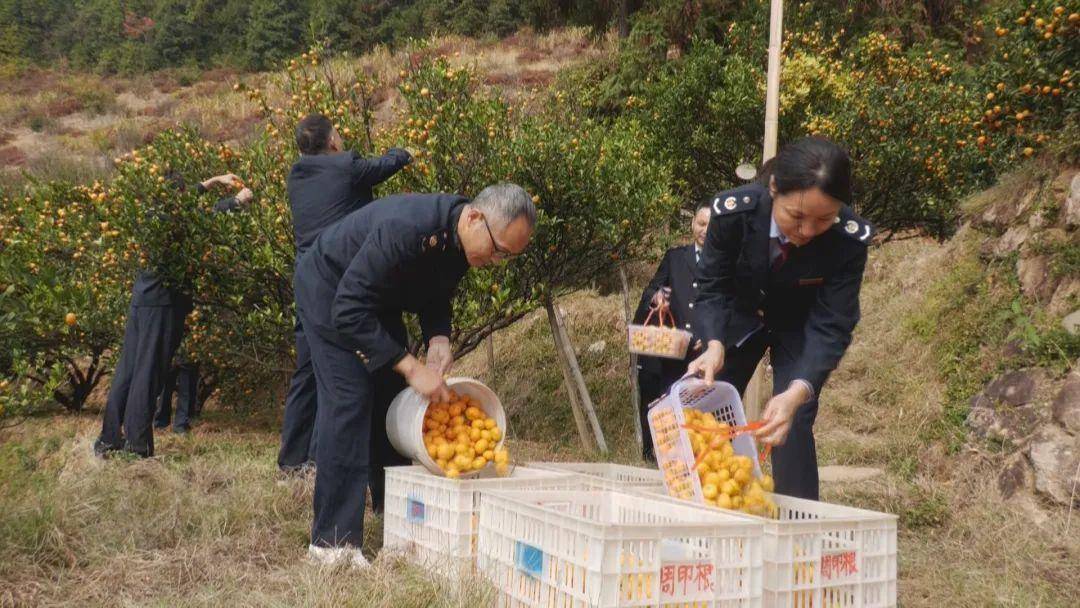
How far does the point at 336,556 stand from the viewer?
3.54 m

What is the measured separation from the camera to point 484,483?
3.58 m

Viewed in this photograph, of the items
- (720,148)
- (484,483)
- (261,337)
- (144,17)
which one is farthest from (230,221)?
(144,17)

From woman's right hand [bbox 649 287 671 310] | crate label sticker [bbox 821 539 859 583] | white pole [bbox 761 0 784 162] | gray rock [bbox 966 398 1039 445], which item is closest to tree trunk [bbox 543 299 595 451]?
woman's right hand [bbox 649 287 671 310]

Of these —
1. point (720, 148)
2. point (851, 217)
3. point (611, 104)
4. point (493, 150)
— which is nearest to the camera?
point (851, 217)

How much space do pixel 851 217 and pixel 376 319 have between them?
1.97 meters

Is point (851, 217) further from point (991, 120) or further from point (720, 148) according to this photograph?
point (720, 148)

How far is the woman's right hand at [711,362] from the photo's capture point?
11.6 feet

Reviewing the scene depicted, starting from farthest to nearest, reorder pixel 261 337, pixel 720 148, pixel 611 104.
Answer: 1. pixel 611 104
2. pixel 720 148
3. pixel 261 337

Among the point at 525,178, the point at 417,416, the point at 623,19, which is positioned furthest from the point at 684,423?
the point at 623,19

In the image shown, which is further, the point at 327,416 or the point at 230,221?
the point at 230,221

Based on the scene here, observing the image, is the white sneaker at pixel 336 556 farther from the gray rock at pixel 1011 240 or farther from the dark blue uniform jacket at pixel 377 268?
the gray rock at pixel 1011 240

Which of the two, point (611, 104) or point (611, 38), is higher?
point (611, 38)

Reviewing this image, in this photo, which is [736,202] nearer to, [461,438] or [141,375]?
[461,438]

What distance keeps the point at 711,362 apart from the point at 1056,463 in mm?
2367
